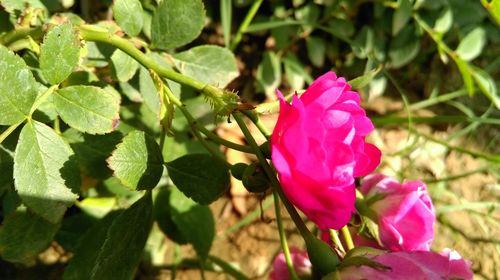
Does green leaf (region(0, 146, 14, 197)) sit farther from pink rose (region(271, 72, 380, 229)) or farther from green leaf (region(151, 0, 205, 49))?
pink rose (region(271, 72, 380, 229))

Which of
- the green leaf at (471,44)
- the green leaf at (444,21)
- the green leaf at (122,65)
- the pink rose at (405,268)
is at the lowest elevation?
the green leaf at (471,44)

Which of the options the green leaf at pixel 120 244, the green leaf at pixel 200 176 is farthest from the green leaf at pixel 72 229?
the green leaf at pixel 200 176

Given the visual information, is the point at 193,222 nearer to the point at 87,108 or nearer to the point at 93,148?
the point at 93,148

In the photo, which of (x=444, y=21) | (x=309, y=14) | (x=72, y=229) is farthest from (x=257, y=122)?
(x=444, y=21)

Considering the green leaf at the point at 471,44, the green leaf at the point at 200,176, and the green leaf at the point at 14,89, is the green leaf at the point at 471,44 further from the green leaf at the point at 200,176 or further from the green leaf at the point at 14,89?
the green leaf at the point at 14,89

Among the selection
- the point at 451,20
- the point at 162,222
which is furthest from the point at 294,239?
the point at 451,20

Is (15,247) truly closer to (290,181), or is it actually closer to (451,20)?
(290,181)

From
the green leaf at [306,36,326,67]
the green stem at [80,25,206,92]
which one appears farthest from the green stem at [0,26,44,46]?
the green leaf at [306,36,326,67]
